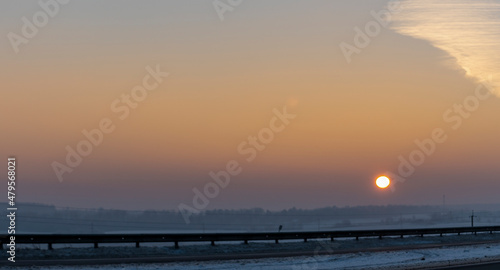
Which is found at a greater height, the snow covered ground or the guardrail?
the guardrail

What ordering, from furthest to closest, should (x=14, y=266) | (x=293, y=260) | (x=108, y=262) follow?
(x=293, y=260)
(x=108, y=262)
(x=14, y=266)

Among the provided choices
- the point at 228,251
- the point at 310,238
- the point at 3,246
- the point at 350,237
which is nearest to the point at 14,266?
the point at 3,246

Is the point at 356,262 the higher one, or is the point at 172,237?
the point at 172,237

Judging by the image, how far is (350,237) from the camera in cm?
4841

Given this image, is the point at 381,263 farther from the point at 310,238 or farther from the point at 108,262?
the point at 310,238

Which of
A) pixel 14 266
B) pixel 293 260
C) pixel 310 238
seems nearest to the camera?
pixel 14 266

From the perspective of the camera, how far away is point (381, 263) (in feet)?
95.6

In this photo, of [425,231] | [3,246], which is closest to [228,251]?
[3,246]

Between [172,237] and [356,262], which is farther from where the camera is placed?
[172,237]

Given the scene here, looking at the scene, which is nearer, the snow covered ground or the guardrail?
the snow covered ground

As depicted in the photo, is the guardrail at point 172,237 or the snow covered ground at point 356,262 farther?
the guardrail at point 172,237

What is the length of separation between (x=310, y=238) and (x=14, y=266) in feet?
80.2

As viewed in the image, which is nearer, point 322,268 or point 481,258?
point 322,268

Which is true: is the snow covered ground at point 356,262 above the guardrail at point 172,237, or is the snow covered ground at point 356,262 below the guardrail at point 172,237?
below
